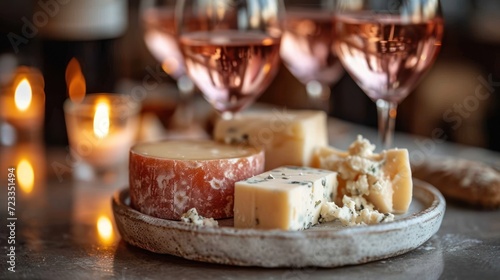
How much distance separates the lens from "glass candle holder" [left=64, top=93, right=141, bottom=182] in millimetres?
1480

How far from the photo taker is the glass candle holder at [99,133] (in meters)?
1.48

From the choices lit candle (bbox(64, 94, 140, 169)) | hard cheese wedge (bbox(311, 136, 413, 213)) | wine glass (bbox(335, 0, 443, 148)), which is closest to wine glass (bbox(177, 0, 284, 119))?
wine glass (bbox(335, 0, 443, 148))

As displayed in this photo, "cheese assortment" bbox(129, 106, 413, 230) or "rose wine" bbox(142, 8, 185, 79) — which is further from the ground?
"rose wine" bbox(142, 8, 185, 79)

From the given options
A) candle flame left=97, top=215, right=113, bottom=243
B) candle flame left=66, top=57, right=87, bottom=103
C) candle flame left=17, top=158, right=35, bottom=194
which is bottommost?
candle flame left=17, top=158, right=35, bottom=194

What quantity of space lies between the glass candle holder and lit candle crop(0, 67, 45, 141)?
188mm

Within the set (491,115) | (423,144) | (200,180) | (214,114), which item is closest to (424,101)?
(491,115)

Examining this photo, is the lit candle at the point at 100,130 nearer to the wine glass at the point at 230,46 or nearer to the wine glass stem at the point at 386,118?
the wine glass at the point at 230,46

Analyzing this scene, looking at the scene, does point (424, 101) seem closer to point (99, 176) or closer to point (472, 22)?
point (472, 22)

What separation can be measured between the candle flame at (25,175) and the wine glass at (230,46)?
39 centimetres

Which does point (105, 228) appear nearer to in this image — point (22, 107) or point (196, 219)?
point (196, 219)

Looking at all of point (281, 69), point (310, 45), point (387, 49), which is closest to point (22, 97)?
point (310, 45)

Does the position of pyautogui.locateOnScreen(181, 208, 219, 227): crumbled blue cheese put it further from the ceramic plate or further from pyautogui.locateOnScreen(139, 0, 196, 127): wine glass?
pyautogui.locateOnScreen(139, 0, 196, 127): wine glass

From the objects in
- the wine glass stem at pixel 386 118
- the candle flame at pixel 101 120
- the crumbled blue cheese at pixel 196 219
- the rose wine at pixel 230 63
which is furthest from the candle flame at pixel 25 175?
the wine glass stem at pixel 386 118

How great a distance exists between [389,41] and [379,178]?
209 mm
